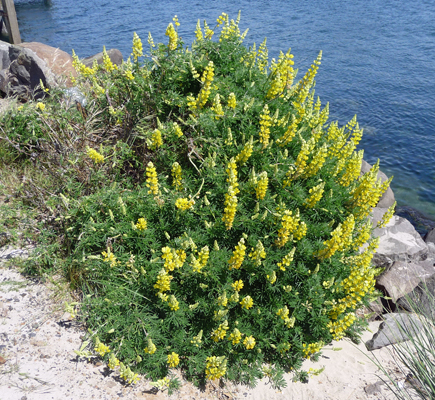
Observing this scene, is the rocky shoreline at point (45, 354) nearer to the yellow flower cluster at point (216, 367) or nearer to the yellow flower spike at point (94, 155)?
the yellow flower cluster at point (216, 367)

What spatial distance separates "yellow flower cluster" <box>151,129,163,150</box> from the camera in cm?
449

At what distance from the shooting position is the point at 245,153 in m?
4.45

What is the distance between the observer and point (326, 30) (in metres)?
16.8

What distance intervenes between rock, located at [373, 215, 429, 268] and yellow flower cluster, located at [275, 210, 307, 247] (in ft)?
7.67

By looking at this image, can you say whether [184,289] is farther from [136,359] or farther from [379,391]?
[379,391]

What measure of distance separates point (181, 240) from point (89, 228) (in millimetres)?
1015

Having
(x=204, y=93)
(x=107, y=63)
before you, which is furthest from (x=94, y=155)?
(x=107, y=63)

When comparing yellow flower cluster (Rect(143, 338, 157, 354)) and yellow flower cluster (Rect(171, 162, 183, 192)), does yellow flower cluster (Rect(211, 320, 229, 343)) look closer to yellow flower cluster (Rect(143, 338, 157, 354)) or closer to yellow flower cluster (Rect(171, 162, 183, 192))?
yellow flower cluster (Rect(143, 338, 157, 354))

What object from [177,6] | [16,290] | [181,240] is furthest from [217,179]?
[177,6]

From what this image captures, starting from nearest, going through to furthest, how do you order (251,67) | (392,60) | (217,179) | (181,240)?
(181,240) → (217,179) → (251,67) → (392,60)

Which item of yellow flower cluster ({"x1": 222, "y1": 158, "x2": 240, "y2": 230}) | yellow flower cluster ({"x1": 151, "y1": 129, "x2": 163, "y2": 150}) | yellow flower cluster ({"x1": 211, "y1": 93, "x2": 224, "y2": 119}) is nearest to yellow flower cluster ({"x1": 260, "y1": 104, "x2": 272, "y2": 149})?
yellow flower cluster ({"x1": 211, "y1": 93, "x2": 224, "y2": 119})

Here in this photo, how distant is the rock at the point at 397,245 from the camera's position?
5.97m

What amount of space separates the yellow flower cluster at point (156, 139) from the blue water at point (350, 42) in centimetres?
646

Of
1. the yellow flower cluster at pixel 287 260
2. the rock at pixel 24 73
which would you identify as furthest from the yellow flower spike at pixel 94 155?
the rock at pixel 24 73
